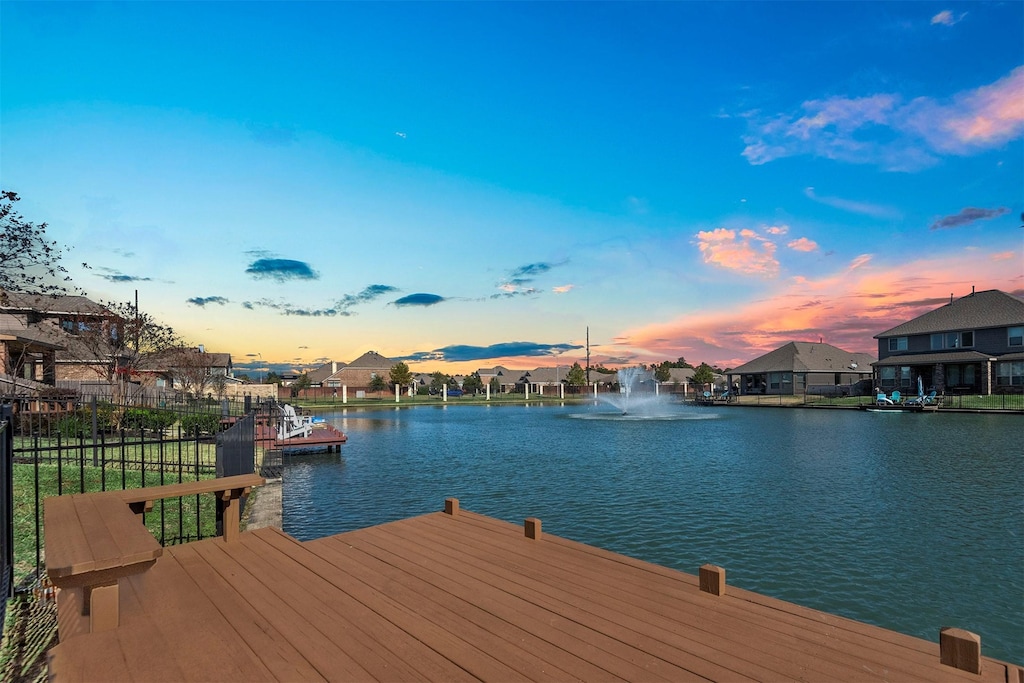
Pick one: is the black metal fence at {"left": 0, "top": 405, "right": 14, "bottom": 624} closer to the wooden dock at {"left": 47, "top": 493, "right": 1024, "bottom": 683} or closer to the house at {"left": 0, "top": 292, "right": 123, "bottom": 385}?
the wooden dock at {"left": 47, "top": 493, "right": 1024, "bottom": 683}

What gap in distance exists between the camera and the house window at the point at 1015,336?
147 feet

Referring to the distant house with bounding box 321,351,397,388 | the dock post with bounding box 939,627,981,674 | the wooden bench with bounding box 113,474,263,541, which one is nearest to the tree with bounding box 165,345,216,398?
the wooden bench with bounding box 113,474,263,541

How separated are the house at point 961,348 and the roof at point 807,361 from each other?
1019 centimetres

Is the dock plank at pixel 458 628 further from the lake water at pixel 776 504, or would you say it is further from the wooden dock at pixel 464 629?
the lake water at pixel 776 504

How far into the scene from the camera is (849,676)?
3.49 metres

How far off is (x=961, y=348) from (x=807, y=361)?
17635mm

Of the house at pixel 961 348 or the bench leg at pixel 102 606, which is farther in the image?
the house at pixel 961 348

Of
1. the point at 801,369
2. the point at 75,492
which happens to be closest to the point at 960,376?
the point at 801,369

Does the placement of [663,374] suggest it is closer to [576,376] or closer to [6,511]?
[576,376]

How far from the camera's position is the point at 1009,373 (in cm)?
4491

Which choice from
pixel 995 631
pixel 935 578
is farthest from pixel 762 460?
pixel 995 631

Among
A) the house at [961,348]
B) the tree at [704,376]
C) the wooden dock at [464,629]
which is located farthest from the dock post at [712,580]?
the tree at [704,376]

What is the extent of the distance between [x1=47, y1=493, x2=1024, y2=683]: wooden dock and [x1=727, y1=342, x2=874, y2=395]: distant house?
67.4 meters

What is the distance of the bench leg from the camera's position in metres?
3.52
